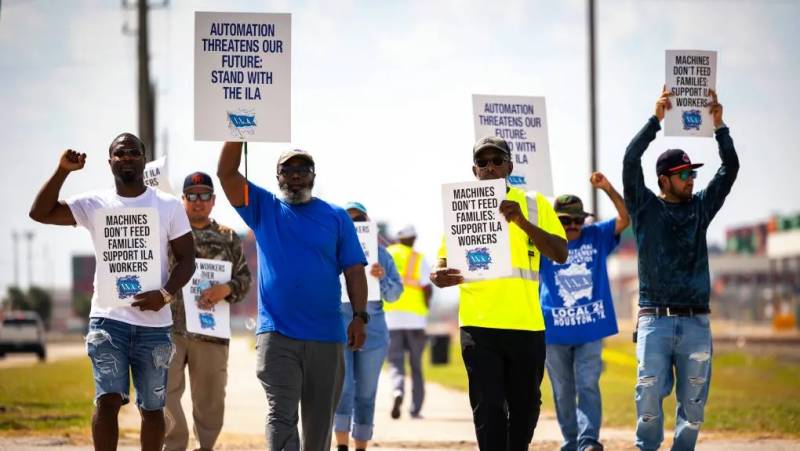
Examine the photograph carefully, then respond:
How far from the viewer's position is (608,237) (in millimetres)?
11008

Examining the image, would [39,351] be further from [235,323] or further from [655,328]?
[235,323]

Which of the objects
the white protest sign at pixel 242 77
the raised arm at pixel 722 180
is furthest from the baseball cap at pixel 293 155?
the raised arm at pixel 722 180

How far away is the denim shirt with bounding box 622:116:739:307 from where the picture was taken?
874 cm

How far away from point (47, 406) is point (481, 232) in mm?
10804

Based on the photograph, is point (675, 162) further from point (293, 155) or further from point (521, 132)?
point (521, 132)

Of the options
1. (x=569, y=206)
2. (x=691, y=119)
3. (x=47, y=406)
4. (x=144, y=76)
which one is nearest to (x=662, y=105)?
(x=691, y=119)

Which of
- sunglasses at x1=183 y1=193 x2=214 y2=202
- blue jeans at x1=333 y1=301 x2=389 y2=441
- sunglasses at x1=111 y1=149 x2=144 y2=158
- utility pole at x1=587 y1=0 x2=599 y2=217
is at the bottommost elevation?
blue jeans at x1=333 y1=301 x2=389 y2=441

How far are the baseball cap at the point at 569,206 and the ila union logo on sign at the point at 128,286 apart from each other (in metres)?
4.20

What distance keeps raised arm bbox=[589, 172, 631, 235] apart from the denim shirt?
0.46 metres

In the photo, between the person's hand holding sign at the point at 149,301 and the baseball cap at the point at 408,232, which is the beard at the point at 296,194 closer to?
the person's hand holding sign at the point at 149,301

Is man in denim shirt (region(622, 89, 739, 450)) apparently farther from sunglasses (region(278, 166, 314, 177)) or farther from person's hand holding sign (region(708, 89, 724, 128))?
sunglasses (region(278, 166, 314, 177))

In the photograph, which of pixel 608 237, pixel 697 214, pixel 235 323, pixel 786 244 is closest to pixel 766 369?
pixel 608 237

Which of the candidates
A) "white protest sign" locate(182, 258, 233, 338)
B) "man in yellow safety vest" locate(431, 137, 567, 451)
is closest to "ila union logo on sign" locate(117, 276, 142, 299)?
"man in yellow safety vest" locate(431, 137, 567, 451)

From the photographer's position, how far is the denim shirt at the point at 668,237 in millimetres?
8742
